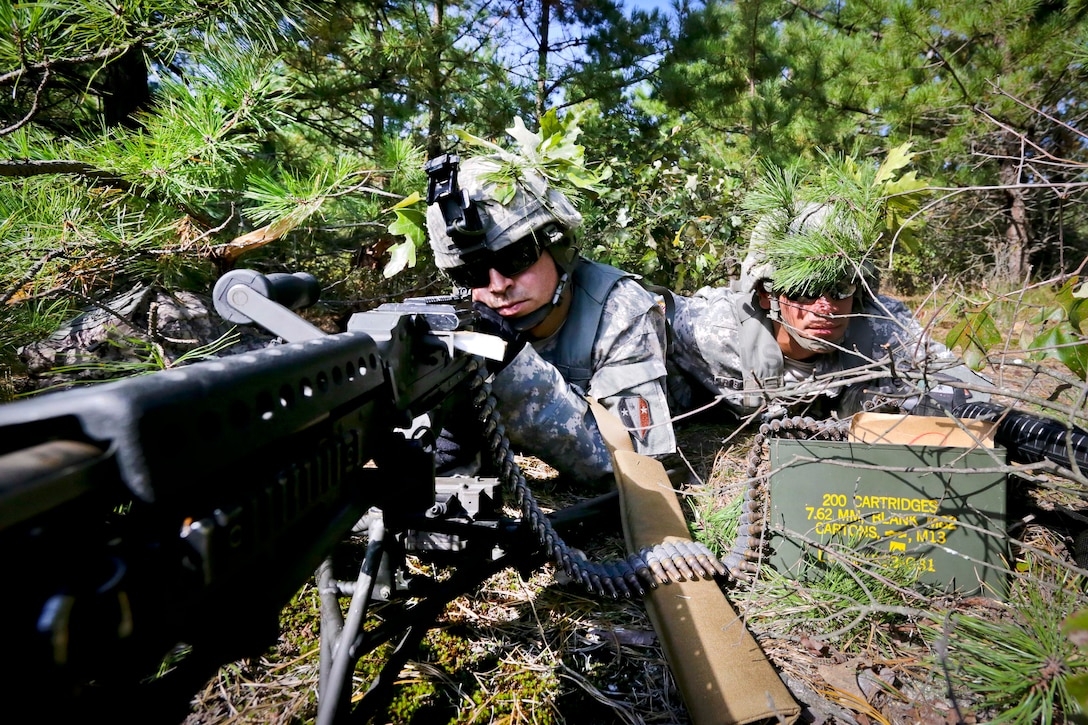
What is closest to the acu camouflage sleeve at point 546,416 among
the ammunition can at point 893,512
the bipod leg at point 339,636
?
the ammunition can at point 893,512

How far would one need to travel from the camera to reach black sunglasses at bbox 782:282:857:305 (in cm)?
242

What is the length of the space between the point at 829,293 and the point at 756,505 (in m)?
1.20

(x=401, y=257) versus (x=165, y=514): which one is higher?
(x=401, y=257)

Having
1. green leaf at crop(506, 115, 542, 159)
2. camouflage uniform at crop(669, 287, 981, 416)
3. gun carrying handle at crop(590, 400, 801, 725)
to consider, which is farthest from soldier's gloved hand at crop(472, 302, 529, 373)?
camouflage uniform at crop(669, 287, 981, 416)

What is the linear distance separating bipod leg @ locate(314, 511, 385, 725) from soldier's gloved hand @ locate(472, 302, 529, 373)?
1.00 metres

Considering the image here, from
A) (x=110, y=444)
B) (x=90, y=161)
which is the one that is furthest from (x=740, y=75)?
(x=110, y=444)

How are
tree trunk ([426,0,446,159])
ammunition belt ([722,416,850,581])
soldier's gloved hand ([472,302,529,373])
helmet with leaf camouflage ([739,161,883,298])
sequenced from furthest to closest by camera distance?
tree trunk ([426,0,446,159]) → soldier's gloved hand ([472,302,529,373]) → helmet with leaf camouflage ([739,161,883,298]) → ammunition belt ([722,416,850,581])

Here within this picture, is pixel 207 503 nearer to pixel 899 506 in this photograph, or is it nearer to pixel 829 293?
pixel 899 506

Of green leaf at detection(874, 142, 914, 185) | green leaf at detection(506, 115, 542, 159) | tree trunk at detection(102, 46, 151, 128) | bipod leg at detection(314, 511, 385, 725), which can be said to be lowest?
bipod leg at detection(314, 511, 385, 725)

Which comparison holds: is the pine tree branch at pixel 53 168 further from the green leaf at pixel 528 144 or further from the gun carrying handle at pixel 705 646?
the gun carrying handle at pixel 705 646

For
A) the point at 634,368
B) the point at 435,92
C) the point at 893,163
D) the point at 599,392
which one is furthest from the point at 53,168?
the point at 893,163

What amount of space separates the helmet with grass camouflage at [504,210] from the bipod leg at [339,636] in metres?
1.37

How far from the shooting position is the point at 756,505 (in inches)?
72.3

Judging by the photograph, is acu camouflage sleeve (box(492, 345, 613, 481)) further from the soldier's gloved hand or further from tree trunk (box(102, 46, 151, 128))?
tree trunk (box(102, 46, 151, 128))
